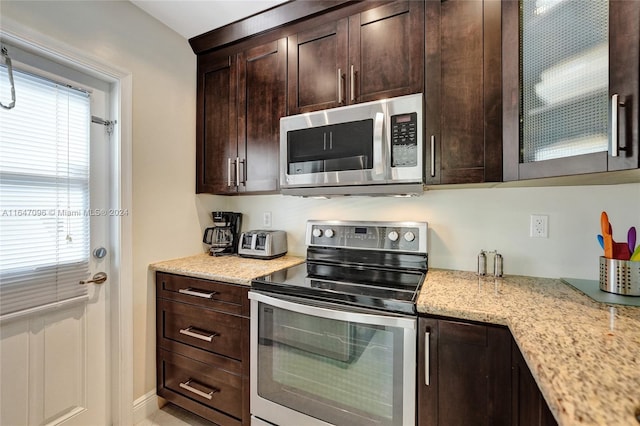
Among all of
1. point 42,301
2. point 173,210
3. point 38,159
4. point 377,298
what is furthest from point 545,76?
point 42,301

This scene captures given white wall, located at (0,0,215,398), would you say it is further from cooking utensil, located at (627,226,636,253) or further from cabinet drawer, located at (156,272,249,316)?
cooking utensil, located at (627,226,636,253)

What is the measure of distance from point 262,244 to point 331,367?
987 millimetres

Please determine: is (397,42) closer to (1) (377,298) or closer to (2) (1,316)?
(1) (377,298)

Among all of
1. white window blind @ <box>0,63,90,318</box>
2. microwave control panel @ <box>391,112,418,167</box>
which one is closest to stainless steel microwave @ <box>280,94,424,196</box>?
microwave control panel @ <box>391,112,418,167</box>

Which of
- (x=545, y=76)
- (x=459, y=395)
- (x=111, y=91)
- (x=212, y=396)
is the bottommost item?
(x=212, y=396)

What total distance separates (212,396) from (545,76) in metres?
2.24

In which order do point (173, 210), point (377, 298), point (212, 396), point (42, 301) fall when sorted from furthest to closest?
1. point (173, 210)
2. point (212, 396)
3. point (42, 301)
4. point (377, 298)

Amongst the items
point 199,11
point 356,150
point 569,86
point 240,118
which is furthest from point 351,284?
point 199,11

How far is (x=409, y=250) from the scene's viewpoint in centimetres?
163

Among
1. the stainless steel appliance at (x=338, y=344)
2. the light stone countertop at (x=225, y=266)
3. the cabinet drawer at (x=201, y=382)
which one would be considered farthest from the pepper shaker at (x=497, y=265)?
the cabinet drawer at (x=201, y=382)

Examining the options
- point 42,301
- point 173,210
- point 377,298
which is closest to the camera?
point 377,298

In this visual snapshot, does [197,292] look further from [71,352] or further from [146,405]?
[146,405]

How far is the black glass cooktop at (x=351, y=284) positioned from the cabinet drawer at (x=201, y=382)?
1.98 ft

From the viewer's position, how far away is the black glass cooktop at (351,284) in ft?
3.77
